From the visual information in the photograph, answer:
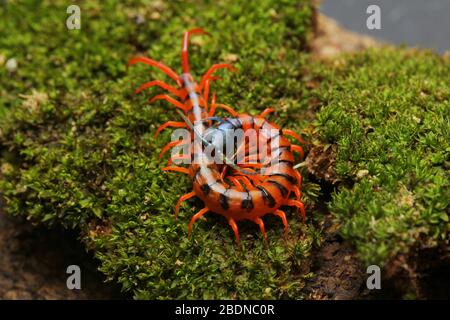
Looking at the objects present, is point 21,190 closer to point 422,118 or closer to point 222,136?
point 222,136

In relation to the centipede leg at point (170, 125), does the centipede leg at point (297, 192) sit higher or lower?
lower

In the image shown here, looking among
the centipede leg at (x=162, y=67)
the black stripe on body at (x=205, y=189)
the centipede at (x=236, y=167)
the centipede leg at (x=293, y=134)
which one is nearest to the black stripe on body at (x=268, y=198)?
the centipede at (x=236, y=167)

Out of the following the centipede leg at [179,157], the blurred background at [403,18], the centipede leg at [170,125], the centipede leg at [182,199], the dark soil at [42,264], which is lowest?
the dark soil at [42,264]

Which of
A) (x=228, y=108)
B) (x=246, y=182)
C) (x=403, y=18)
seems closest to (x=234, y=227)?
(x=246, y=182)

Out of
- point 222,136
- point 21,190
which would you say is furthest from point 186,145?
point 21,190

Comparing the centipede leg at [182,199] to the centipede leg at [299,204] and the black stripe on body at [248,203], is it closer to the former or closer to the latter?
the black stripe on body at [248,203]

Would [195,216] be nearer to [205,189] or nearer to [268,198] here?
[205,189]
